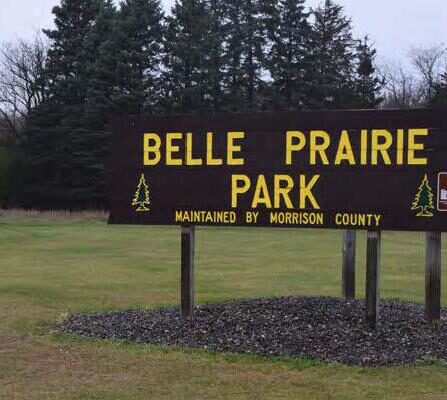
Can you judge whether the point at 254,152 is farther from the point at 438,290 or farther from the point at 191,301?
the point at 438,290

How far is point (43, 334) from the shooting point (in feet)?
28.8

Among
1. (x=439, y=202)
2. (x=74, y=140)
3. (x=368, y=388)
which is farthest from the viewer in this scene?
(x=74, y=140)

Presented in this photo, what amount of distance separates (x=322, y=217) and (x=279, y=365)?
2.03m

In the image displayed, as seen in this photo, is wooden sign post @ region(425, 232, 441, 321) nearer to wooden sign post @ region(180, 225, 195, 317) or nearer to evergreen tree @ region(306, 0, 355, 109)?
wooden sign post @ region(180, 225, 195, 317)

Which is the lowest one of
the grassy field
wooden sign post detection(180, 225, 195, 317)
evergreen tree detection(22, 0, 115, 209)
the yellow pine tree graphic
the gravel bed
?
the grassy field

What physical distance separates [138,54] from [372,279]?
48.5m

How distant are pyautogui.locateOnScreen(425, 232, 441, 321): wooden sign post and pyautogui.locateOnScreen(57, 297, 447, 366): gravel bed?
19cm

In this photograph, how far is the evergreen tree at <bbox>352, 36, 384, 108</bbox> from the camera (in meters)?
62.1

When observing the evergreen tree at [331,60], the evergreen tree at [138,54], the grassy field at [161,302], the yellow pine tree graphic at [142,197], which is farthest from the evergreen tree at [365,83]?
the yellow pine tree graphic at [142,197]

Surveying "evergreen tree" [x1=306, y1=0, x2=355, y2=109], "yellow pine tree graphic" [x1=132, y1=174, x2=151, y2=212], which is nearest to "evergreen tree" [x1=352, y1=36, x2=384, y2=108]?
"evergreen tree" [x1=306, y1=0, x2=355, y2=109]

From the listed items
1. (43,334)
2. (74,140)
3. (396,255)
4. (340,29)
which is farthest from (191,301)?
(340,29)

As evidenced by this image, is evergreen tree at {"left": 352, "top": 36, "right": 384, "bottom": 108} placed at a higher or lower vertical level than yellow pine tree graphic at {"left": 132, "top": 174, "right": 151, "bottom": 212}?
higher

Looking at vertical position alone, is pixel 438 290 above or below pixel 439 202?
below

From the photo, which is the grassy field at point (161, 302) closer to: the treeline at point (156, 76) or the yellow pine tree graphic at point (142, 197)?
the yellow pine tree graphic at point (142, 197)
